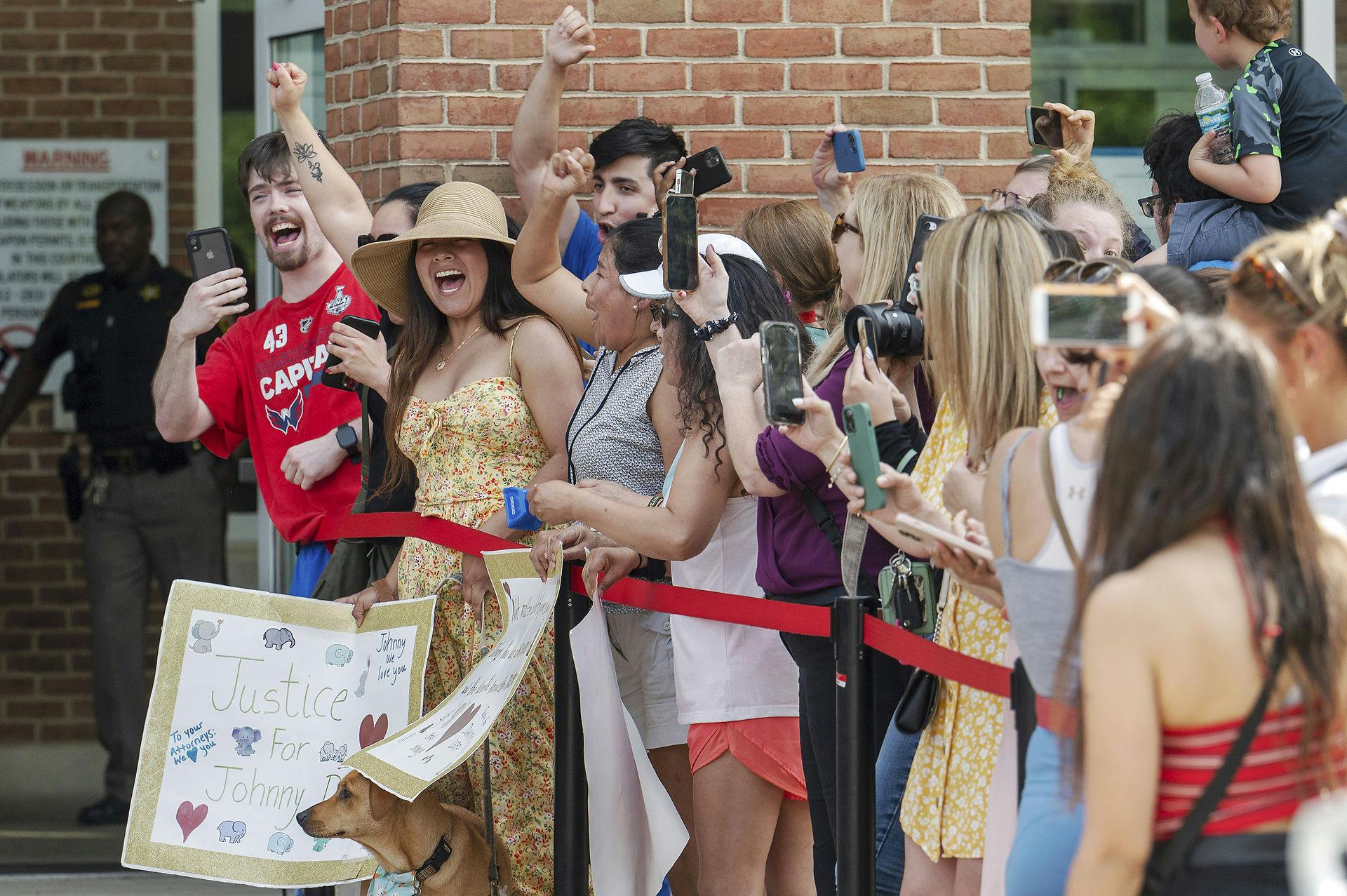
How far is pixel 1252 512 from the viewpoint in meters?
1.77

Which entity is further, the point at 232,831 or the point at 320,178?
the point at 320,178

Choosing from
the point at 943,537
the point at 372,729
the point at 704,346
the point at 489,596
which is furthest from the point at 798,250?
the point at 943,537

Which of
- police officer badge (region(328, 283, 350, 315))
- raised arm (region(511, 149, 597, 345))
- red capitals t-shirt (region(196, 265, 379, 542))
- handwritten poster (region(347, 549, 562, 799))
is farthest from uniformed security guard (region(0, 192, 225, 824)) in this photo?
handwritten poster (region(347, 549, 562, 799))

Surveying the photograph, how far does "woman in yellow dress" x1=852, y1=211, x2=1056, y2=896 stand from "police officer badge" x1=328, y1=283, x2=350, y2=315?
241 cm

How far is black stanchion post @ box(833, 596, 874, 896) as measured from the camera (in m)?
2.83

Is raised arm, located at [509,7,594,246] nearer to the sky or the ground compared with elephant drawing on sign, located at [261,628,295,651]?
nearer to the sky

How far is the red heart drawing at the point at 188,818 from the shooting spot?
157 inches

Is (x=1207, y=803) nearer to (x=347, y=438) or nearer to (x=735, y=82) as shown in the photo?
(x=347, y=438)

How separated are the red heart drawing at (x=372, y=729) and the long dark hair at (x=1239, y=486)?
2.63 metres

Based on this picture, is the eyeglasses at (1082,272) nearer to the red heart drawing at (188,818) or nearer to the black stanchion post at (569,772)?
the black stanchion post at (569,772)

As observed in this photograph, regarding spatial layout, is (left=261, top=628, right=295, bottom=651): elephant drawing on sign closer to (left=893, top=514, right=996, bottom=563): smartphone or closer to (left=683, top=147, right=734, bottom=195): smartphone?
(left=683, top=147, right=734, bottom=195): smartphone

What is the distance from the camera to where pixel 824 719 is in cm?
313

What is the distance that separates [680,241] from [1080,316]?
142cm

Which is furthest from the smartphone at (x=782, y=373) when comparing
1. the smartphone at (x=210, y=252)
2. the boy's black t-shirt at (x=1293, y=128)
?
the smartphone at (x=210, y=252)
